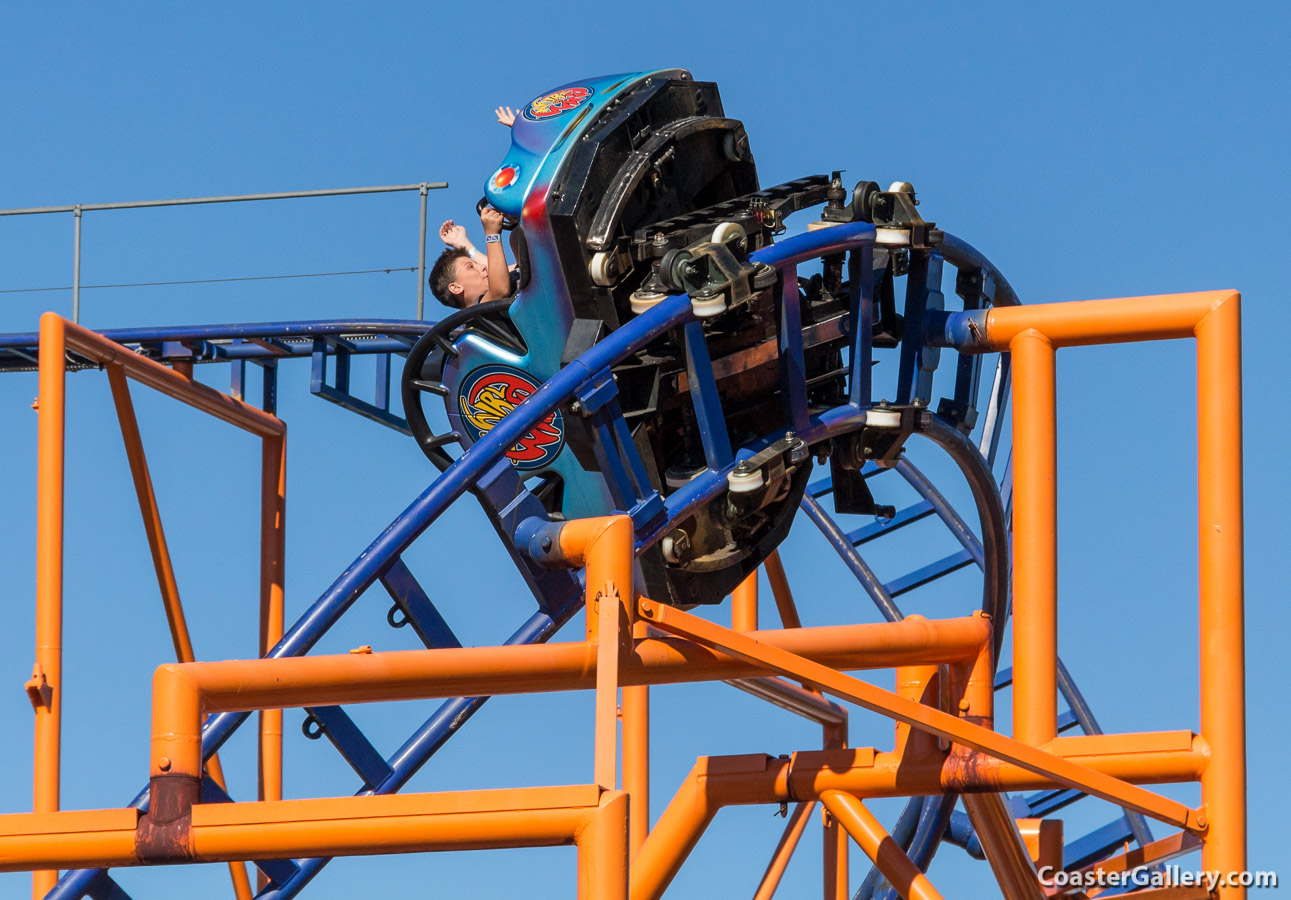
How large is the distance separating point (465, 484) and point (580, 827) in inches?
98.6

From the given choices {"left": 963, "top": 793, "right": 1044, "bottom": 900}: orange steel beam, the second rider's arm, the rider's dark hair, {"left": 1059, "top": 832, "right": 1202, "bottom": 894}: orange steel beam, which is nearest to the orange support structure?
the rider's dark hair

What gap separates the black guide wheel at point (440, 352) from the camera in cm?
902

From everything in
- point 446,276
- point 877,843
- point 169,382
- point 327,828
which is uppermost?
point 446,276

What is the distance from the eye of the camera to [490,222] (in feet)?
31.2

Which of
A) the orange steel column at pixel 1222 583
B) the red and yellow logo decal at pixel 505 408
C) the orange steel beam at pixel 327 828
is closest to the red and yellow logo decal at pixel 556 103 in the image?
the red and yellow logo decal at pixel 505 408

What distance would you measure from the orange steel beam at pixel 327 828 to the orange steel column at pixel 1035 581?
2.20m

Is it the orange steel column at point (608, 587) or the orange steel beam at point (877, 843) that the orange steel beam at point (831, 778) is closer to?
the orange steel beam at point (877, 843)

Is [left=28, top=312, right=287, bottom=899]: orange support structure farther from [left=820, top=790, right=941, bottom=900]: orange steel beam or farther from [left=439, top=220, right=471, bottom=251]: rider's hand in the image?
[left=820, top=790, right=941, bottom=900]: orange steel beam

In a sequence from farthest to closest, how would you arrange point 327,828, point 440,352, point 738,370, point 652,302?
point 440,352 < point 738,370 < point 652,302 < point 327,828

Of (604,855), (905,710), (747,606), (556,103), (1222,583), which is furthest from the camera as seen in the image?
(747,606)

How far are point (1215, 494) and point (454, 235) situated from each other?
5.00m

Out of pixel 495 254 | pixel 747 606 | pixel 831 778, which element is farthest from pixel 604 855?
pixel 747 606

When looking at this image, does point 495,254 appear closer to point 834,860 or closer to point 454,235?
point 454,235

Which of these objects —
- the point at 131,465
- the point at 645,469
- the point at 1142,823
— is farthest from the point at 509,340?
the point at 1142,823
